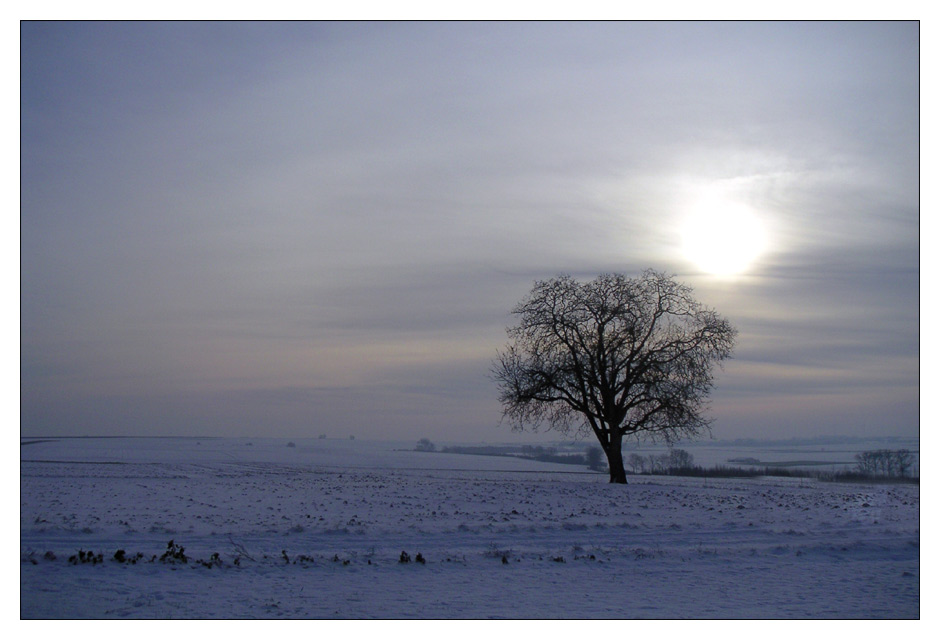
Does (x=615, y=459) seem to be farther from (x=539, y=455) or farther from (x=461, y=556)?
(x=539, y=455)

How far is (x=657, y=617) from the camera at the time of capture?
11.0 m

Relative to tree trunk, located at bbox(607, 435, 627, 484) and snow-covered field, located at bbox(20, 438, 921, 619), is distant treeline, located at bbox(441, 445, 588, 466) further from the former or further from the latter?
snow-covered field, located at bbox(20, 438, 921, 619)

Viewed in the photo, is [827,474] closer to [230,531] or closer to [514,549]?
[514,549]

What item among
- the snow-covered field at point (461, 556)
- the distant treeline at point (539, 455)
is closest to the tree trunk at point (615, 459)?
the snow-covered field at point (461, 556)

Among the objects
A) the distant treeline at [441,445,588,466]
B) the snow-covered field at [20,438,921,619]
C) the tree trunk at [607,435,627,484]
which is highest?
the tree trunk at [607,435,627,484]

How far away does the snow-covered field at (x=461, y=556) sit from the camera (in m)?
11.2

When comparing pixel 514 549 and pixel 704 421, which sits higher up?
pixel 704 421

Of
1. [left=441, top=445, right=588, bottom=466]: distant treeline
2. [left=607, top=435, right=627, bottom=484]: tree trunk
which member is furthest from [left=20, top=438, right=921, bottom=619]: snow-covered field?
[left=441, top=445, right=588, bottom=466]: distant treeline

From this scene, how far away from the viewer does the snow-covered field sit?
11242 millimetres

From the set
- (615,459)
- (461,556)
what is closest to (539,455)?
(615,459)

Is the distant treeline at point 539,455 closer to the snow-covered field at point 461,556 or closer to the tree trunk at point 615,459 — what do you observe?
the tree trunk at point 615,459

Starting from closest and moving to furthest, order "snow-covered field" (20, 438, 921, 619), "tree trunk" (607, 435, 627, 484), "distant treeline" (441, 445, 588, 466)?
"snow-covered field" (20, 438, 921, 619) < "tree trunk" (607, 435, 627, 484) < "distant treeline" (441, 445, 588, 466)
